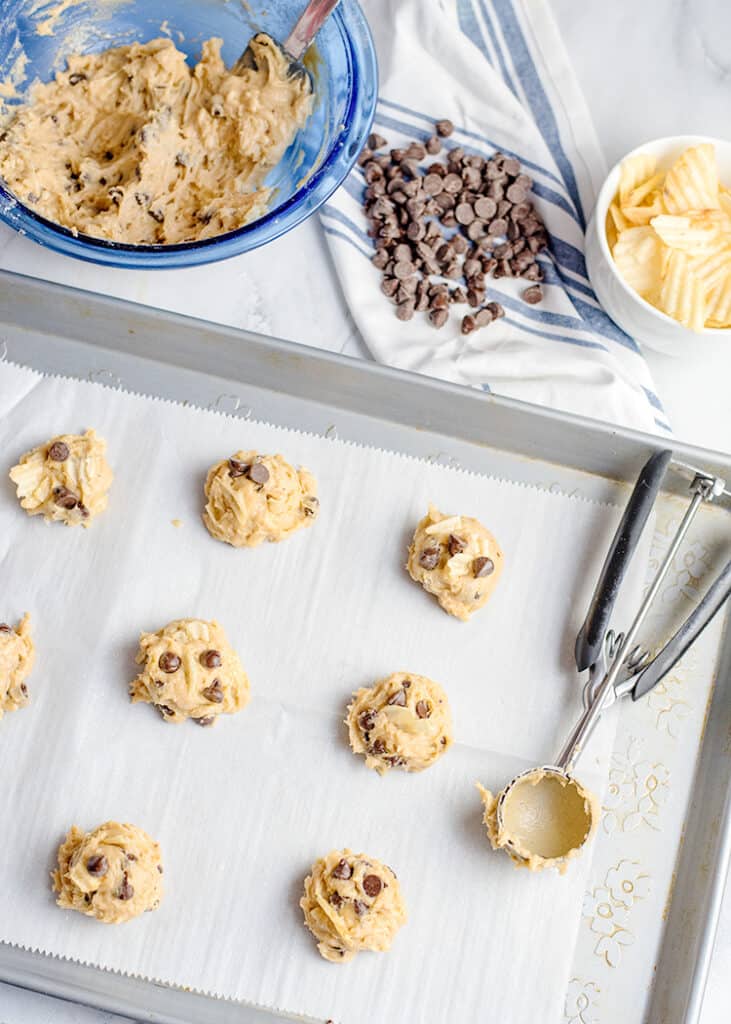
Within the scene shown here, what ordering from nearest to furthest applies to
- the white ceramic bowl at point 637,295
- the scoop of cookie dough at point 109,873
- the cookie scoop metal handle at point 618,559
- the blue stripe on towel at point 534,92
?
the scoop of cookie dough at point 109,873 → the cookie scoop metal handle at point 618,559 → the white ceramic bowl at point 637,295 → the blue stripe on towel at point 534,92

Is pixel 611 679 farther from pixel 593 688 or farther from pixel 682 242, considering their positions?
pixel 682 242

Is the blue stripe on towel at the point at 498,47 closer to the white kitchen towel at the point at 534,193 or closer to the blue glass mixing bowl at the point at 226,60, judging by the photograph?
the white kitchen towel at the point at 534,193

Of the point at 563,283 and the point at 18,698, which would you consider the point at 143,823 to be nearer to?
the point at 18,698

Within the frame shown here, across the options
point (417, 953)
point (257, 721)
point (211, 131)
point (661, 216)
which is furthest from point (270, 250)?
point (417, 953)

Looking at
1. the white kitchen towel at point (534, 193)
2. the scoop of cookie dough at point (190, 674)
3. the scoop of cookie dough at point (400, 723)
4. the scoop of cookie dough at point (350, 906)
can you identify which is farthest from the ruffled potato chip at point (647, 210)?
the scoop of cookie dough at point (350, 906)

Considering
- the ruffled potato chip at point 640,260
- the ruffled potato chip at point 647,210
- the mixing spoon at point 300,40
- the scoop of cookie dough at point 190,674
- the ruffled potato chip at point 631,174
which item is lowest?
the scoop of cookie dough at point 190,674

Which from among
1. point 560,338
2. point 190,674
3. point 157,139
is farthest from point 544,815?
point 157,139

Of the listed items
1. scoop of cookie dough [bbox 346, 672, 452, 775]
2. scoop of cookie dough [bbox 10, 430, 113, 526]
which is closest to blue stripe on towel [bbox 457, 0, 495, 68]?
scoop of cookie dough [bbox 10, 430, 113, 526]
